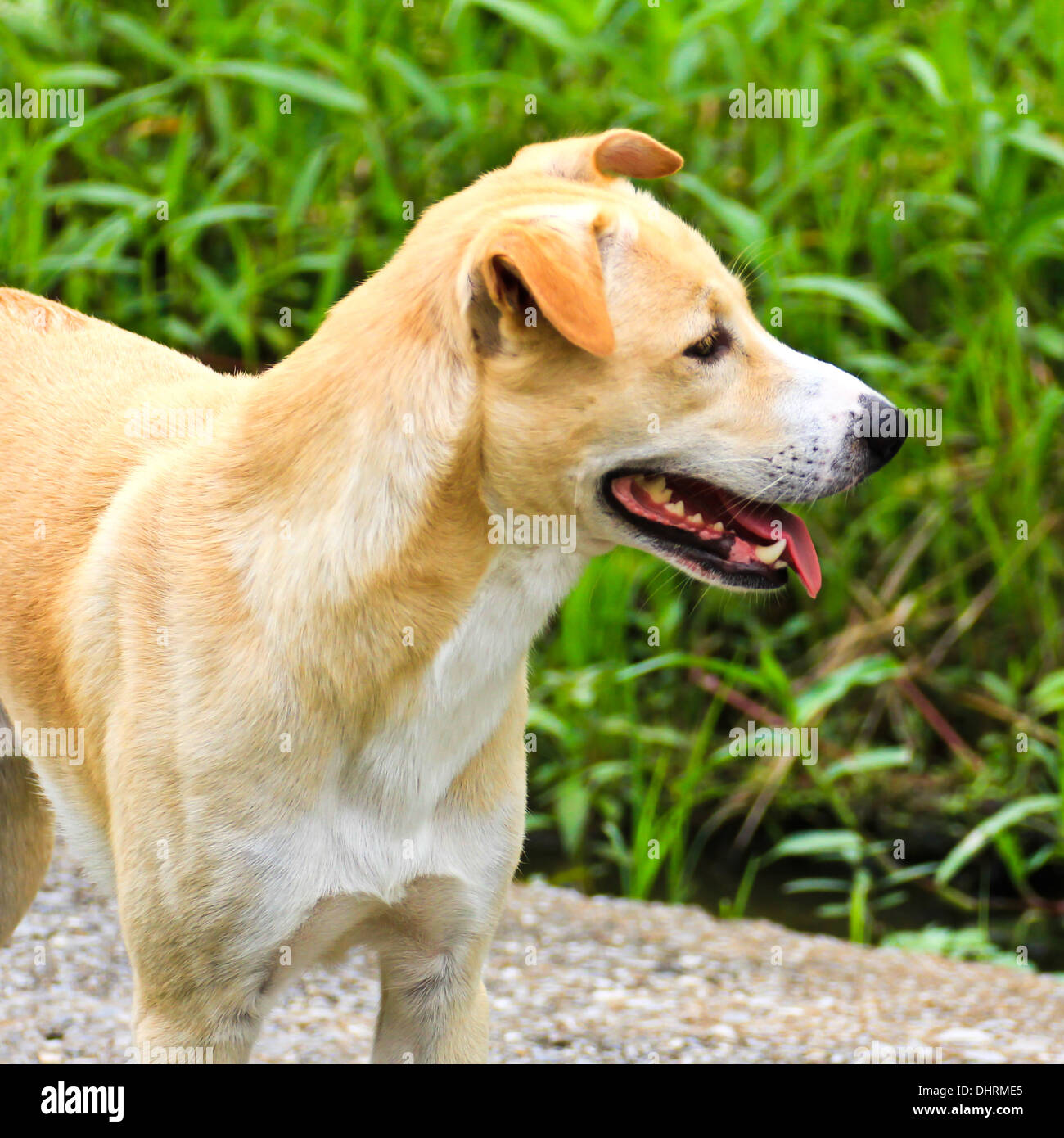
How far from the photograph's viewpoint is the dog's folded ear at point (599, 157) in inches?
108

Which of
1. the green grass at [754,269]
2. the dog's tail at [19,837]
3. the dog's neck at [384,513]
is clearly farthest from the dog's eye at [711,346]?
the green grass at [754,269]

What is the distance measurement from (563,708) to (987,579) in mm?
1840

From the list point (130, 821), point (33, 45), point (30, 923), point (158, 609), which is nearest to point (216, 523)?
point (158, 609)

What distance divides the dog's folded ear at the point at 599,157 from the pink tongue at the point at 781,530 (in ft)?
2.19

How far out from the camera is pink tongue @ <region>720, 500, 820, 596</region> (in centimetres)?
264

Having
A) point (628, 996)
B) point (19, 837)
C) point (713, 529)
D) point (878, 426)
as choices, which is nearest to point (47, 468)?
point (19, 837)

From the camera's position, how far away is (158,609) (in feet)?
8.55

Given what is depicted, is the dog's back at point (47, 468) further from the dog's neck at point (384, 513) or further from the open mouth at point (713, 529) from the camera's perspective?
the open mouth at point (713, 529)

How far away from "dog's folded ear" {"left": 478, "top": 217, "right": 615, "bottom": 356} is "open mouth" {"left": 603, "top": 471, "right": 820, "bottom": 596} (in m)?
0.32

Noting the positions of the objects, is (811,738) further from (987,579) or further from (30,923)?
(30,923)

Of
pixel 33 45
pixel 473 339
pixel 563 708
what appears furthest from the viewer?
pixel 33 45

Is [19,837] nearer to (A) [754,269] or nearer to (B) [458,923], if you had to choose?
(B) [458,923]

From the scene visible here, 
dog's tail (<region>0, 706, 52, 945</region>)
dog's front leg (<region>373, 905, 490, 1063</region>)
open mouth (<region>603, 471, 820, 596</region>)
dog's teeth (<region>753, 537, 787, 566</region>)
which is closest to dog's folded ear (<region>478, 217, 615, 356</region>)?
open mouth (<region>603, 471, 820, 596</region>)

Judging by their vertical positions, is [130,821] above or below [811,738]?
above
